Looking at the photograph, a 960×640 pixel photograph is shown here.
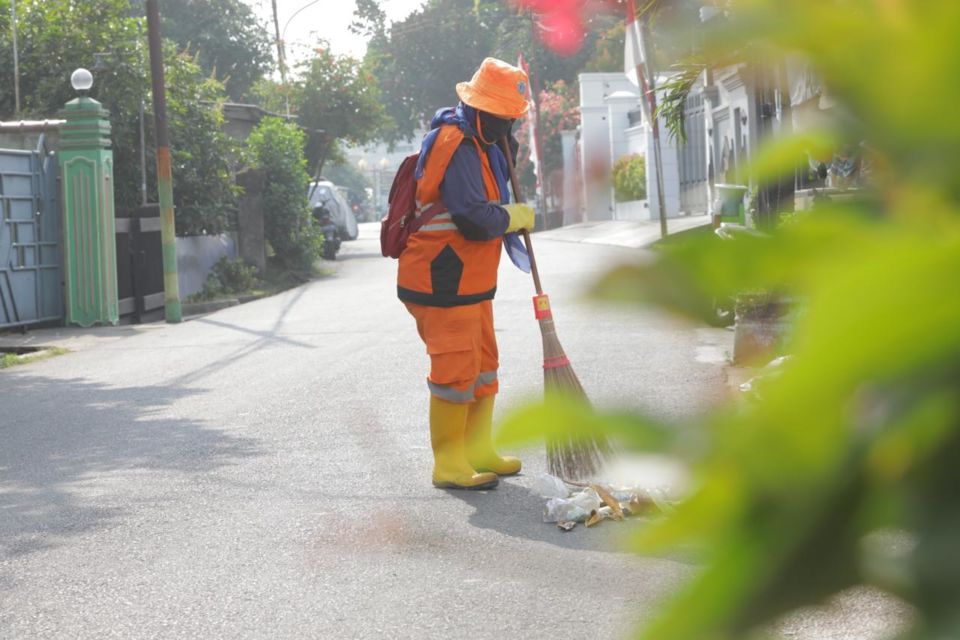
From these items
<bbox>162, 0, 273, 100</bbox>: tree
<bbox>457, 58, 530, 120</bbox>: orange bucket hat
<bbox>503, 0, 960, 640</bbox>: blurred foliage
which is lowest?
<bbox>503, 0, 960, 640</bbox>: blurred foliage

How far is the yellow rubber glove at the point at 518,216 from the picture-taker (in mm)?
5059

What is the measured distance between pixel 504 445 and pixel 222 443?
6.18 metres

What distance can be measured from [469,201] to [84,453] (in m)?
2.52

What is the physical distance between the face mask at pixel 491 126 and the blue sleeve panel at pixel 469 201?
0.35ft

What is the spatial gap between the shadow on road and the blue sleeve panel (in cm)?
161

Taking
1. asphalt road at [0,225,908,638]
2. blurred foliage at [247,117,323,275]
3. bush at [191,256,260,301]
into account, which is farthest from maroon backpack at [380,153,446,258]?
blurred foliage at [247,117,323,275]

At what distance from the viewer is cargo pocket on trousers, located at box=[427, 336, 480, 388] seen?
5.01 metres

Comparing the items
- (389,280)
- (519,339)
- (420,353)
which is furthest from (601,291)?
(389,280)

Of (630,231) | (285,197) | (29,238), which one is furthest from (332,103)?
(630,231)

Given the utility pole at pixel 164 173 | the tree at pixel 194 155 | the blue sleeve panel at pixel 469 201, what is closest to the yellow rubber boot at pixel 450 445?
the blue sleeve panel at pixel 469 201

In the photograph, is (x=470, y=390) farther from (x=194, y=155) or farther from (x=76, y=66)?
(x=194, y=155)

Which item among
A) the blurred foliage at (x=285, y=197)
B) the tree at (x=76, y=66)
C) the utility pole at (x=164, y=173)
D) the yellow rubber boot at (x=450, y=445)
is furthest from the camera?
the blurred foliage at (x=285, y=197)

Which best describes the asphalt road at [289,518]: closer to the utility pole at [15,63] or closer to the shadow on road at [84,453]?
the shadow on road at [84,453]

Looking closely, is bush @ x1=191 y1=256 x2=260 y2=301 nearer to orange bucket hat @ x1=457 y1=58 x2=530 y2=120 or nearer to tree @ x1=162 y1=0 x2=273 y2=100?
orange bucket hat @ x1=457 y1=58 x2=530 y2=120
